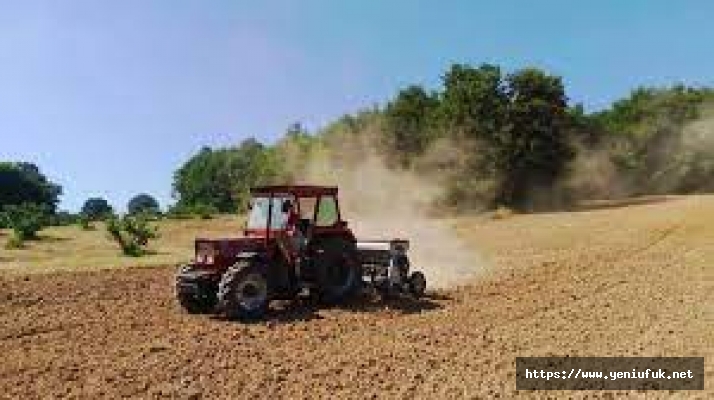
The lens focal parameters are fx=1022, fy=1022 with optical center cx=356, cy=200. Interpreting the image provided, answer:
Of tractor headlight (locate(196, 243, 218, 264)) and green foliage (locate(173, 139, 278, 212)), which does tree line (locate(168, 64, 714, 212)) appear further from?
green foliage (locate(173, 139, 278, 212))

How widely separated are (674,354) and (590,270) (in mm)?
9844

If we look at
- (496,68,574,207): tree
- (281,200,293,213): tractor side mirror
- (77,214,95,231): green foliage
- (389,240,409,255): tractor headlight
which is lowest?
(389,240,409,255): tractor headlight

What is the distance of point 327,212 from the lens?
1934 centimetres

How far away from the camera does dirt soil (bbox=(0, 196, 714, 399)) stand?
13.1 m

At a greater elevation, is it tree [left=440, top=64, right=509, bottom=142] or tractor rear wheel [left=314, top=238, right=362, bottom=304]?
tree [left=440, top=64, right=509, bottom=142]

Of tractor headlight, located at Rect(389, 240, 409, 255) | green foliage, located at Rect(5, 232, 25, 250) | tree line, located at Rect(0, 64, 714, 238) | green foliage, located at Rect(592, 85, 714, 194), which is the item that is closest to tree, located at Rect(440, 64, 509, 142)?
tree line, located at Rect(0, 64, 714, 238)

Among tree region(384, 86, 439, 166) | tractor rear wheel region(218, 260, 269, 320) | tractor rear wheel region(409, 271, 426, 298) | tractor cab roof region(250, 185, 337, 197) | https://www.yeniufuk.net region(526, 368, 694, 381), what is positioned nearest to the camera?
https://www.yeniufuk.net region(526, 368, 694, 381)

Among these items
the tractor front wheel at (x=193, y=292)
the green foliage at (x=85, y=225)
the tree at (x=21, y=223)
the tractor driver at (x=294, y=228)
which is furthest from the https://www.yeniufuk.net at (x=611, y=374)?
the green foliage at (x=85, y=225)

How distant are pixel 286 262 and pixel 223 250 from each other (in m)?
1.21

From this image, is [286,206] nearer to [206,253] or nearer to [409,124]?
[206,253]

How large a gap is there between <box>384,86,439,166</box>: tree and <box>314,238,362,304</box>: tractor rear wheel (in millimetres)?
33976

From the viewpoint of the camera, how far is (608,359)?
→ 13945 millimetres

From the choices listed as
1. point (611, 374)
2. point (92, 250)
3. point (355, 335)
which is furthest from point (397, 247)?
point (92, 250)

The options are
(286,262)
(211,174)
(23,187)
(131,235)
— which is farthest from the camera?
(211,174)
